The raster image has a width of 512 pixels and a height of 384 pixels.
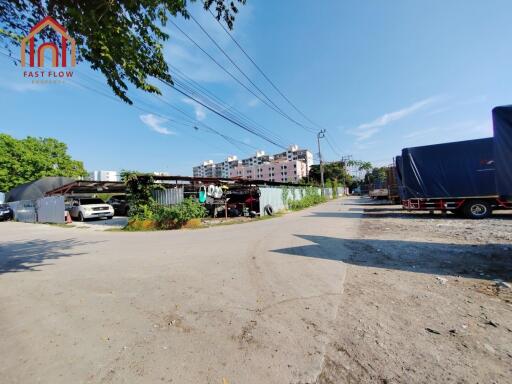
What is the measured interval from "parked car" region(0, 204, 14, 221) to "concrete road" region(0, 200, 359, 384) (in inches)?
1005

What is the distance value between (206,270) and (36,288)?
3.01m

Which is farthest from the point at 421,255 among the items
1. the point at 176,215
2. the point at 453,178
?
the point at 176,215

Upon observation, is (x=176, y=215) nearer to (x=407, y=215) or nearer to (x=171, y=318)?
(x=171, y=318)

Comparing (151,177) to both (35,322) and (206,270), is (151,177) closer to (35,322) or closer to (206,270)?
(206,270)

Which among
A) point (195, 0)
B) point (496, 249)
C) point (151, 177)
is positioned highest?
point (195, 0)

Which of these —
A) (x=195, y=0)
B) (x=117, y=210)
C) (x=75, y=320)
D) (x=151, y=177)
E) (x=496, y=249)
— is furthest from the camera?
(x=117, y=210)

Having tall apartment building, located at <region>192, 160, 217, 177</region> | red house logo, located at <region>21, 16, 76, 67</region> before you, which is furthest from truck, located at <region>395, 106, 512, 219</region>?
tall apartment building, located at <region>192, 160, 217, 177</region>

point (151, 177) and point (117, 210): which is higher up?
point (151, 177)

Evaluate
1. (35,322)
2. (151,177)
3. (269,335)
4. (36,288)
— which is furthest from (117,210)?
(269,335)

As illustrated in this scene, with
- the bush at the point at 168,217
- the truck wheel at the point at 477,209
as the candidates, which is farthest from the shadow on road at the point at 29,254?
the truck wheel at the point at 477,209

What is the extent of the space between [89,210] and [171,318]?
18384 mm

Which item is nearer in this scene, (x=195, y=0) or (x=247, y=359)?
(x=247, y=359)

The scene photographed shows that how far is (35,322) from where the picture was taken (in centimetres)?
324

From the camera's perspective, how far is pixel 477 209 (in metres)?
11.8
